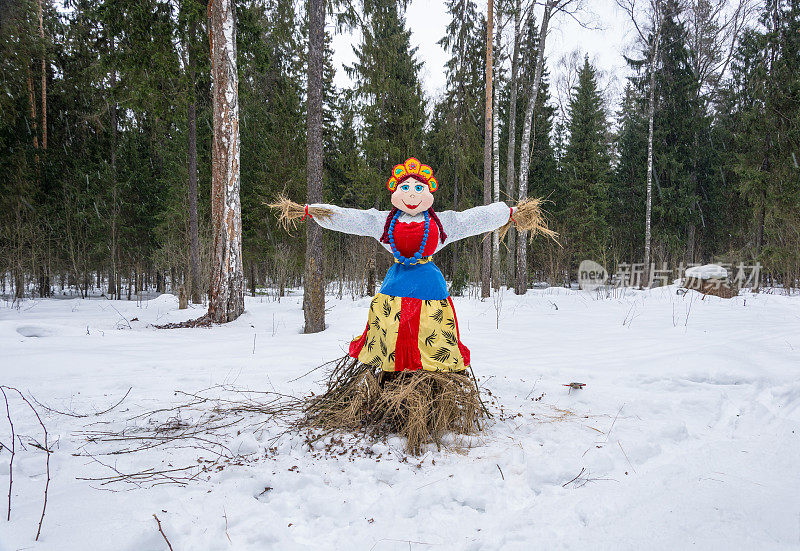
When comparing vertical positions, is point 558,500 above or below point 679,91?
below

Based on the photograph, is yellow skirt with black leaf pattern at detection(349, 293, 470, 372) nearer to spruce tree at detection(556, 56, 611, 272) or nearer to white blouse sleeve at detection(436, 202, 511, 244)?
white blouse sleeve at detection(436, 202, 511, 244)

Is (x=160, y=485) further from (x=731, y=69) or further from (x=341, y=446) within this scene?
(x=731, y=69)

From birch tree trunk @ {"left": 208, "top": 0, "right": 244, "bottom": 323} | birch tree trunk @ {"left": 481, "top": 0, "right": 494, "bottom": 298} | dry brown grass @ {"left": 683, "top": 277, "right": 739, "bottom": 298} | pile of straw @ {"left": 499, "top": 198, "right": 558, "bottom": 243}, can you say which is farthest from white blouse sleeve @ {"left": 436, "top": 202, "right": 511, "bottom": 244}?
dry brown grass @ {"left": 683, "top": 277, "right": 739, "bottom": 298}

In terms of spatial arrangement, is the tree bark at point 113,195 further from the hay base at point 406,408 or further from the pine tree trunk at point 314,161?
the hay base at point 406,408

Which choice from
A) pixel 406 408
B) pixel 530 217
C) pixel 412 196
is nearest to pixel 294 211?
pixel 412 196

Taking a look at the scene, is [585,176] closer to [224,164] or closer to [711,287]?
[711,287]

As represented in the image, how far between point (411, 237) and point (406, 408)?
1.09 m

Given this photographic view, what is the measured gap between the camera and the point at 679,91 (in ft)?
63.5

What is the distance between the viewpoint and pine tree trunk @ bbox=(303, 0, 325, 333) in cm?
596

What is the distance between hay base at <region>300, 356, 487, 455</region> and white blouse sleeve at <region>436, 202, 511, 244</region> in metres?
1.00

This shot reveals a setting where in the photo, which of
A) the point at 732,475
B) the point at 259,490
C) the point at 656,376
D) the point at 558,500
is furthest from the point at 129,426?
the point at 656,376

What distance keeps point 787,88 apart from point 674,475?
753 inches

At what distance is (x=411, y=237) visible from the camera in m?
2.62

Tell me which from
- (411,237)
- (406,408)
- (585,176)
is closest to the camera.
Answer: (406,408)
